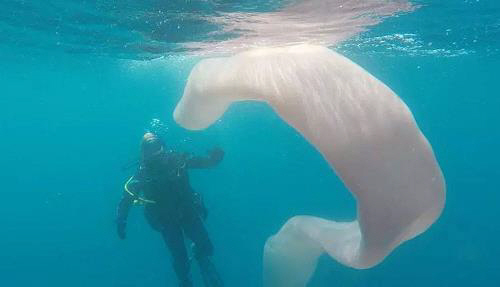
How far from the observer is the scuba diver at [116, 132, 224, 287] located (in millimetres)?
9695

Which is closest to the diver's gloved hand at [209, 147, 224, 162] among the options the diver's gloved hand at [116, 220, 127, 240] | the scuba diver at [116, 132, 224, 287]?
the scuba diver at [116, 132, 224, 287]

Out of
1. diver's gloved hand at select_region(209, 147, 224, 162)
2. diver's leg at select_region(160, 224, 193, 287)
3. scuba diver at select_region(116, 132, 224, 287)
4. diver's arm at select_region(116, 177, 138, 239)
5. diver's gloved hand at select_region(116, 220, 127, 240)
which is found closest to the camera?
scuba diver at select_region(116, 132, 224, 287)

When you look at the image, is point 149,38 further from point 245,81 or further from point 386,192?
point 386,192

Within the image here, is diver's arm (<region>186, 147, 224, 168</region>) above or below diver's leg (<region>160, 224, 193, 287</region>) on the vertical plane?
above

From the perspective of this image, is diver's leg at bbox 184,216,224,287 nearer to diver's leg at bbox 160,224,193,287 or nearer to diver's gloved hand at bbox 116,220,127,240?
diver's leg at bbox 160,224,193,287

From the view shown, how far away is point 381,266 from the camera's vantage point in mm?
19312

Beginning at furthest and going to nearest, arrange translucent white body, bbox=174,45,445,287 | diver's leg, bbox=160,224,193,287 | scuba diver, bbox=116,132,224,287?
diver's leg, bbox=160,224,193,287 → scuba diver, bbox=116,132,224,287 → translucent white body, bbox=174,45,445,287

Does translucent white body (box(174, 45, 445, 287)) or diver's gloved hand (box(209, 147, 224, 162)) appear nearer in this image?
translucent white body (box(174, 45, 445, 287))

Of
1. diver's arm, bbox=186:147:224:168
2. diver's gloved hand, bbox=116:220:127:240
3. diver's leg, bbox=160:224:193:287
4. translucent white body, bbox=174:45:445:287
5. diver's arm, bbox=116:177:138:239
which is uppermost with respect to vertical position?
A: translucent white body, bbox=174:45:445:287

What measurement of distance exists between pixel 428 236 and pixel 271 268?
18202 mm

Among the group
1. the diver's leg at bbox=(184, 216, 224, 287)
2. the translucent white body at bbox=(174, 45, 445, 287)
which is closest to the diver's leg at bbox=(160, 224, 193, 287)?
the diver's leg at bbox=(184, 216, 224, 287)

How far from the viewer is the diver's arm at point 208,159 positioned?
9.81 meters

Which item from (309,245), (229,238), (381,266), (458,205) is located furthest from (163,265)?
(309,245)

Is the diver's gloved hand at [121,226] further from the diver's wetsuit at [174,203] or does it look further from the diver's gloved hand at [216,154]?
the diver's gloved hand at [216,154]
